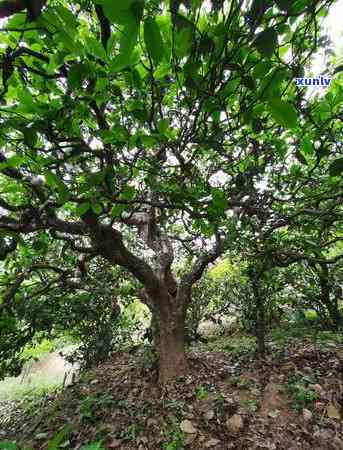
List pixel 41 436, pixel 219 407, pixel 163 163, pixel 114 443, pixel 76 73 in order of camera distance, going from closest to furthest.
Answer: pixel 76 73 < pixel 163 163 < pixel 114 443 < pixel 219 407 < pixel 41 436

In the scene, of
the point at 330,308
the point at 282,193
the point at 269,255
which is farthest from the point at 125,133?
the point at 330,308

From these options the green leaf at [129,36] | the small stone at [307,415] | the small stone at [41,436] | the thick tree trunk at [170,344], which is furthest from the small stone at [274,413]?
the green leaf at [129,36]

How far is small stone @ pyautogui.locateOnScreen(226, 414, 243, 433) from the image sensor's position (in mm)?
2301

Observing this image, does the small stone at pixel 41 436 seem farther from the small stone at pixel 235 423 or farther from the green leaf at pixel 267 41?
the green leaf at pixel 267 41

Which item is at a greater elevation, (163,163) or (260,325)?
(163,163)

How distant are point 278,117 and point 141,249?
158 inches

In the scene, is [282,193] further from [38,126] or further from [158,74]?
[38,126]

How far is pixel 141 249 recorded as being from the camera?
449 centimetres

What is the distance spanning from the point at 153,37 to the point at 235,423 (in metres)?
2.80

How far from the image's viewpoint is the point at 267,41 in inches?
22.0

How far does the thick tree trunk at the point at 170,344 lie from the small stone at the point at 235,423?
85 centimetres

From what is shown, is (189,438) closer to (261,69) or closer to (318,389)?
(318,389)

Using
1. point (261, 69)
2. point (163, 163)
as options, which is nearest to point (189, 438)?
point (163, 163)

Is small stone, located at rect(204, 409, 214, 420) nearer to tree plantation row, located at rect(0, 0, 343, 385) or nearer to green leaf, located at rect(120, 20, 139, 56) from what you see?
tree plantation row, located at rect(0, 0, 343, 385)
